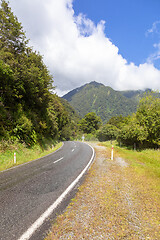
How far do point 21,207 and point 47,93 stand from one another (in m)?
14.3

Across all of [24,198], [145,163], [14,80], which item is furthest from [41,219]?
[14,80]

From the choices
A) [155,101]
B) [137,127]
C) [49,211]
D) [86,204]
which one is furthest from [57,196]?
[155,101]

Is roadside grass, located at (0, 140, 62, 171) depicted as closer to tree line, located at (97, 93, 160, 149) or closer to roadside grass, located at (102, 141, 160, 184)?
roadside grass, located at (102, 141, 160, 184)

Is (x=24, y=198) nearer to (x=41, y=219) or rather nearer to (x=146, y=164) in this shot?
(x=41, y=219)

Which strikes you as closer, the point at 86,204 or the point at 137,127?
the point at 86,204

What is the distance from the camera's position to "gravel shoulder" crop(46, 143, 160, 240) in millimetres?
2405

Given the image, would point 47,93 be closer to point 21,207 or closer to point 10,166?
point 10,166

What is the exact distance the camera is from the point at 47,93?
1570 cm

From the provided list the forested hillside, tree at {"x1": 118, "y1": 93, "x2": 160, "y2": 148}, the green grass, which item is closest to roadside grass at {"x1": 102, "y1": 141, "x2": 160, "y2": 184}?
the green grass

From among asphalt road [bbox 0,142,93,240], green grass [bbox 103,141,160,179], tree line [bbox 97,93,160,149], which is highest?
tree line [bbox 97,93,160,149]

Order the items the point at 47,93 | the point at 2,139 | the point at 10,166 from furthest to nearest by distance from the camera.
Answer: the point at 47,93 → the point at 2,139 → the point at 10,166

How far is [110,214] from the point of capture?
9.87 ft

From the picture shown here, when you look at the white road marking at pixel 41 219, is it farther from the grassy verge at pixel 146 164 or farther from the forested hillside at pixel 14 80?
the forested hillside at pixel 14 80

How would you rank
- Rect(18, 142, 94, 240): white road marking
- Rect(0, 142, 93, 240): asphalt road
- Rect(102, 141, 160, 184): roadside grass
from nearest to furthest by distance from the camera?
Rect(18, 142, 94, 240): white road marking
Rect(0, 142, 93, 240): asphalt road
Rect(102, 141, 160, 184): roadside grass
